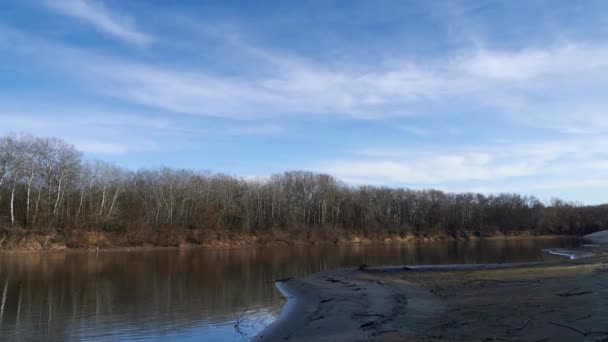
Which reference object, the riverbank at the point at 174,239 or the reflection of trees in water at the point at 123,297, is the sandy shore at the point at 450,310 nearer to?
the reflection of trees in water at the point at 123,297

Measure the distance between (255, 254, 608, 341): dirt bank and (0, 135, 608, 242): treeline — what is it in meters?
55.0

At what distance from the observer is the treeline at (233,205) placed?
6750 cm

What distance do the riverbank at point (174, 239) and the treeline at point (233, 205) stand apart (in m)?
1.66

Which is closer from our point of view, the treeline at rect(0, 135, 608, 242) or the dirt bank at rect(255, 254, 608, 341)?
the dirt bank at rect(255, 254, 608, 341)

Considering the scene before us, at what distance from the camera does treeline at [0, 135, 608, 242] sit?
221 ft

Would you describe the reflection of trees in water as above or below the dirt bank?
below

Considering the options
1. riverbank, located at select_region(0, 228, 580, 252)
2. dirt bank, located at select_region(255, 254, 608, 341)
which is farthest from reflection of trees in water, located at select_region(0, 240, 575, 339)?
riverbank, located at select_region(0, 228, 580, 252)

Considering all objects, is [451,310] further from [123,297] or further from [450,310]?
[123,297]

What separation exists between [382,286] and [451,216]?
106474 millimetres

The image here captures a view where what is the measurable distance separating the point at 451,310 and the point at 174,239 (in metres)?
64.7

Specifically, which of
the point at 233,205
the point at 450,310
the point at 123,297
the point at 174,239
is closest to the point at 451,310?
the point at 450,310

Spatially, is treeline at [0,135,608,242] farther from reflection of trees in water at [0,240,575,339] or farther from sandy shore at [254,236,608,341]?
sandy shore at [254,236,608,341]

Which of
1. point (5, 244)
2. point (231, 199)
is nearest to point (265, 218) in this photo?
point (231, 199)

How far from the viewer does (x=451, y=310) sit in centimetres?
1700
